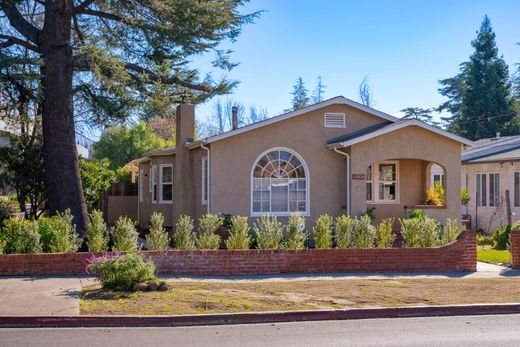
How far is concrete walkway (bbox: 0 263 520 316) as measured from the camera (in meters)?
10.4

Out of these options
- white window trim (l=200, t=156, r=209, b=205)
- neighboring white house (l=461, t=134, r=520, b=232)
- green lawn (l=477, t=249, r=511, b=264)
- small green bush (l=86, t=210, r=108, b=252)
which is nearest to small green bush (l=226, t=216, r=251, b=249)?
small green bush (l=86, t=210, r=108, b=252)

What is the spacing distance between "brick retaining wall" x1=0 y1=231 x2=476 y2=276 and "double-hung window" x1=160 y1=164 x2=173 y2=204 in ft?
30.5

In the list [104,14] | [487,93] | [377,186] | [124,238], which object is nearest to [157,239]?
[124,238]

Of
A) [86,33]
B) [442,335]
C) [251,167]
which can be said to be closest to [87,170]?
[86,33]

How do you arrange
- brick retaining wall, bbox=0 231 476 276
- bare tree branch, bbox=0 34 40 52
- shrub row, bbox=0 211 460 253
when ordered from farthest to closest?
bare tree branch, bbox=0 34 40 52
shrub row, bbox=0 211 460 253
brick retaining wall, bbox=0 231 476 276

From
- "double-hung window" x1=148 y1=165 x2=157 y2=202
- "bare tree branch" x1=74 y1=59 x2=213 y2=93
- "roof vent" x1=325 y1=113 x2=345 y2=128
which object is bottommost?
"double-hung window" x1=148 y1=165 x2=157 y2=202

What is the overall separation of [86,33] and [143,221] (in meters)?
7.92

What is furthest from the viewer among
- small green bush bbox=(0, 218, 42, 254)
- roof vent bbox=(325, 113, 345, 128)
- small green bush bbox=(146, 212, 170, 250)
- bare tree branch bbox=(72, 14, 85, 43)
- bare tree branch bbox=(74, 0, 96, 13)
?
bare tree branch bbox=(72, 14, 85, 43)

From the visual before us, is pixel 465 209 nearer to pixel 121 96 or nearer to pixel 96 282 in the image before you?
pixel 121 96

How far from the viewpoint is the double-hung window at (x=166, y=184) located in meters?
23.8

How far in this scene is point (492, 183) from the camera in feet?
89.1

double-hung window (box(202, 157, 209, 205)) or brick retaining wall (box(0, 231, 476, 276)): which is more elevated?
double-hung window (box(202, 157, 209, 205))

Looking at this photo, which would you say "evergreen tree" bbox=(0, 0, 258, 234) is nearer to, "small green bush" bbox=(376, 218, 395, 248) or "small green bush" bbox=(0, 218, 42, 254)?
"small green bush" bbox=(0, 218, 42, 254)

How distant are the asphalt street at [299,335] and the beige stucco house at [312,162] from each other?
9.73 metres
